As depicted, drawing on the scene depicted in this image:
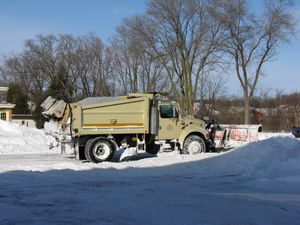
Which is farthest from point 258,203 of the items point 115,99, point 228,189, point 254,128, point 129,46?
point 129,46

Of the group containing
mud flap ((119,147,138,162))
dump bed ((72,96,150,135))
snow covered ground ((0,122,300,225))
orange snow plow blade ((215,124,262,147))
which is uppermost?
dump bed ((72,96,150,135))

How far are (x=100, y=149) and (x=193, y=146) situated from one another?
4041 millimetres

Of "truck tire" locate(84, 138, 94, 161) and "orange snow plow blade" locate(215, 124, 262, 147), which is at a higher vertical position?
"orange snow plow blade" locate(215, 124, 262, 147)

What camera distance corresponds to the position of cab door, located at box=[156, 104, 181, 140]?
2036 cm

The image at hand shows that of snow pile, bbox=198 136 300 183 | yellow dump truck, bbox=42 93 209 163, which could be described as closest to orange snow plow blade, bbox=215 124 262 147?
yellow dump truck, bbox=42 93 209 163

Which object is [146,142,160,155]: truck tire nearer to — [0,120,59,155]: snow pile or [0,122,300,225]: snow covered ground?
[0,122,300,225]: snow covered ground

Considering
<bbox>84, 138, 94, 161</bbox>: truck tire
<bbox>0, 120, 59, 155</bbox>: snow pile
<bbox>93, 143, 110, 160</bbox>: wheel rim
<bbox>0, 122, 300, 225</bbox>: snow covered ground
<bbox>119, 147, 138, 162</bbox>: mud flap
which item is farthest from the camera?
<bbox>0, 120, 59, 155</bbox>: snow pile

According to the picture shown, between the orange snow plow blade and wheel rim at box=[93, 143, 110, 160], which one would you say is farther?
the orange snow plow blade

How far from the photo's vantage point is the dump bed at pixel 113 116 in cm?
1928

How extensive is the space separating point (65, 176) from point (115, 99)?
22.8ft

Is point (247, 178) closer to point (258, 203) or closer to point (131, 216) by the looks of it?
point (258, 203)

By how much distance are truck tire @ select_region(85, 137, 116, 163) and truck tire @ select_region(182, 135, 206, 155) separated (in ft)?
10.5

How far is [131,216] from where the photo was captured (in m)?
9.04

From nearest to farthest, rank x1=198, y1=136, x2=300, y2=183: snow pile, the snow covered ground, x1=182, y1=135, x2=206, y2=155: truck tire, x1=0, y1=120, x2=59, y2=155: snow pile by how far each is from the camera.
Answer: the snow covered ground, x1=198, y1=136, x2=300, y2=183: snow pile, x1=182, y1=135, x2=206, y2=155: truck tire, x1=0, y1=120, x2=59, y2=155: snow pile
